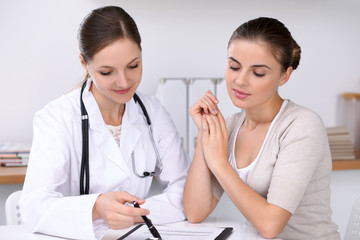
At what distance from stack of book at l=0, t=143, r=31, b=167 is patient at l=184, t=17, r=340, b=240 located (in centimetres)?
115

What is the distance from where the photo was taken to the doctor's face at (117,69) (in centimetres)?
157

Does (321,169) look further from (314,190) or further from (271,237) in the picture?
(271,237)

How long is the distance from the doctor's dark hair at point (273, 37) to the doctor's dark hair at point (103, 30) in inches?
14.4

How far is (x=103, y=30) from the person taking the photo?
1582mm

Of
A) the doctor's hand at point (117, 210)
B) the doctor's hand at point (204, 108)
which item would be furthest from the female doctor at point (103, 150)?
the doctor's hand at point (204, 108)

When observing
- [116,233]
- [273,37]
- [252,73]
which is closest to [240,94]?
[252,73]

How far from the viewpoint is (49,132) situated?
1.59 metres

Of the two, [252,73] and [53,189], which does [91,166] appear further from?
[252,73]

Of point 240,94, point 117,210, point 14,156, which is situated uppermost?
point 240,94

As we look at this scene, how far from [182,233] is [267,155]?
14.8 inches

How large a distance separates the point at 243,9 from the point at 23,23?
1.24 m

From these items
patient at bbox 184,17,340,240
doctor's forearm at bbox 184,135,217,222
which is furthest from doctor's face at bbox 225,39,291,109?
doctor's forearm at bbox 184,135,217,222

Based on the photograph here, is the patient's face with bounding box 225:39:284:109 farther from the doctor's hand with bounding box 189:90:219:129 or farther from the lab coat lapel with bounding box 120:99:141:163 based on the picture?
the lab coat lapel with bounding box 120:99:141:163

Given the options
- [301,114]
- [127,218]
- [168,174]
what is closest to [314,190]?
[301,114]
